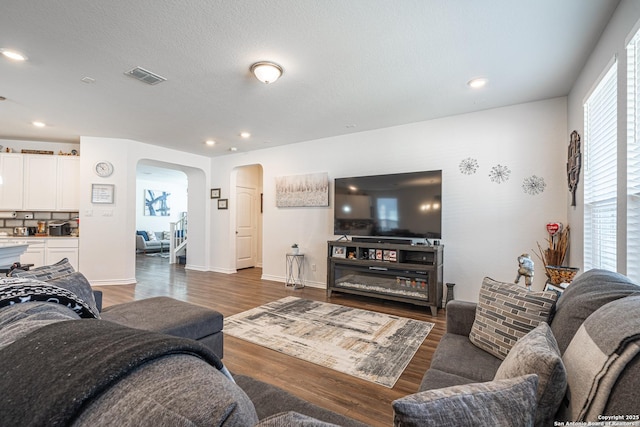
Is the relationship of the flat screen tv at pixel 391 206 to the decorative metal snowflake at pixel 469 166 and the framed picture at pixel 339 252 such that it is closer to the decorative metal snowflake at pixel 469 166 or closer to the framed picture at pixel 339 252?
the framed picture at pixel 339 252

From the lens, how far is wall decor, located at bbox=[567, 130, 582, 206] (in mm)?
2762

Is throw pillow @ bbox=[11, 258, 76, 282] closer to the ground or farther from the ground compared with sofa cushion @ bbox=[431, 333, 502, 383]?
farther from the ground

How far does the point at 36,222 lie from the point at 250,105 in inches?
200

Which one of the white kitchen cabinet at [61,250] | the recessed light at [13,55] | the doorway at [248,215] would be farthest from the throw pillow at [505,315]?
the white kitchen cabinet at [61,250]

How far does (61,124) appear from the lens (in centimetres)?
425

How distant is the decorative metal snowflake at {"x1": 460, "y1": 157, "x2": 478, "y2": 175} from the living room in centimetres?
1

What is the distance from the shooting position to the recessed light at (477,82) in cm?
283

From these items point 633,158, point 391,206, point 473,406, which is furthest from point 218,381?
point 391,206

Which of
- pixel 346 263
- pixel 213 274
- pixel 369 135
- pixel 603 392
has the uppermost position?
pixel 369 135

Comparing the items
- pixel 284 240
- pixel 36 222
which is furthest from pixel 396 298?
pixel 36 222

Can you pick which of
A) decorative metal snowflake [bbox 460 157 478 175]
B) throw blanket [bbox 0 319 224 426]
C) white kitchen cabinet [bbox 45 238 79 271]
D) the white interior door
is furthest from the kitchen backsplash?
decorative metal snowflake [bbox 460 157 478 175]

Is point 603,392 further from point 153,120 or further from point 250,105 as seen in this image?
point 153,120

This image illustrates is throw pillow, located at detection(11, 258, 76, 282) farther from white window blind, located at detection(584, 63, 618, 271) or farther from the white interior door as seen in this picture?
the white interior door

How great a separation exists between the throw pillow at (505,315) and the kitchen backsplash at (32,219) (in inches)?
267
